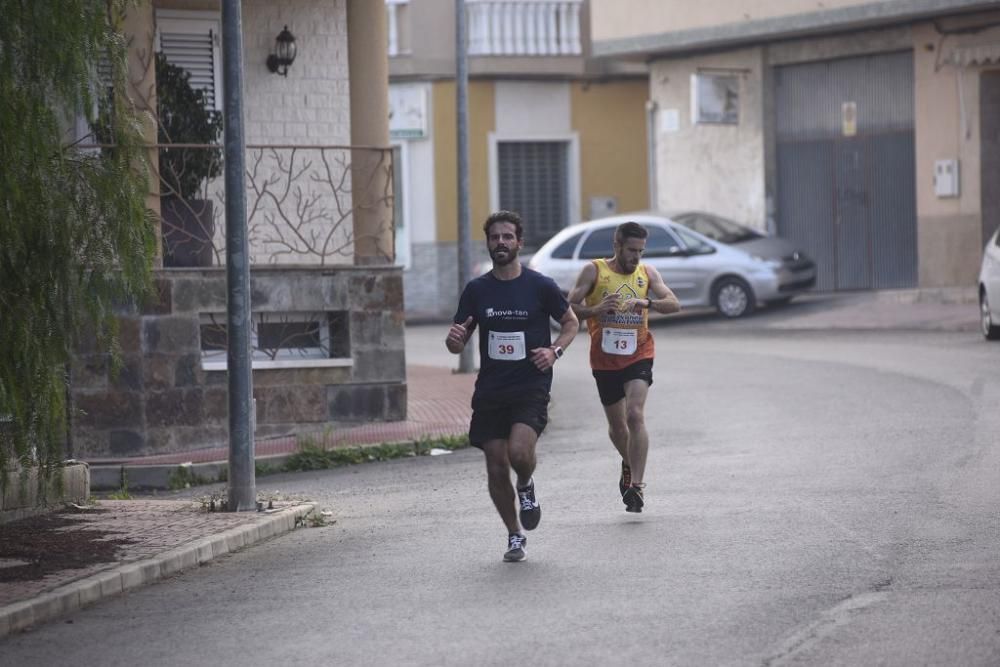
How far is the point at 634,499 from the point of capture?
34.0 feet

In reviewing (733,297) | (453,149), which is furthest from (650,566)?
(453,149)

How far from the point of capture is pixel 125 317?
49.3 feet

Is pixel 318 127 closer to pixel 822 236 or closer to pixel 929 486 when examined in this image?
pixel 929 486

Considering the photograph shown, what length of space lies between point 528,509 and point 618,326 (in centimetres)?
187

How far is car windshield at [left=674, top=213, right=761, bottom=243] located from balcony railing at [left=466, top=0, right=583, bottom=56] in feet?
23.2

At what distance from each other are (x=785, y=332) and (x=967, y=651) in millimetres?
17837

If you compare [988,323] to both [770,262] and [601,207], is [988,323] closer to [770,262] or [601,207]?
[770,262]

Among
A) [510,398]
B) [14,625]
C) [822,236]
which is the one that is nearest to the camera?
[14,625]

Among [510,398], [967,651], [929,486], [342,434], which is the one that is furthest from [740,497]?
[342,434]

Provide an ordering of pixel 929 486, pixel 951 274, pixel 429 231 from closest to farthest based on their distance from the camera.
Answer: pixel 929 486
pixel 951 274
pixel 429 231

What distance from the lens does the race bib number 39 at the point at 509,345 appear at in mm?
9281

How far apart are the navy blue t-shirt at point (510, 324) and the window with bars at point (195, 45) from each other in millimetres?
8893

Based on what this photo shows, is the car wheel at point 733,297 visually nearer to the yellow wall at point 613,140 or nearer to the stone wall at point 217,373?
the yellow wall at point 613,140

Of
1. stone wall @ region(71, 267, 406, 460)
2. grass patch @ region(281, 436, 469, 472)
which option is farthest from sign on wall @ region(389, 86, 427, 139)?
grass patch @ region(281, 436, 469, 472)
